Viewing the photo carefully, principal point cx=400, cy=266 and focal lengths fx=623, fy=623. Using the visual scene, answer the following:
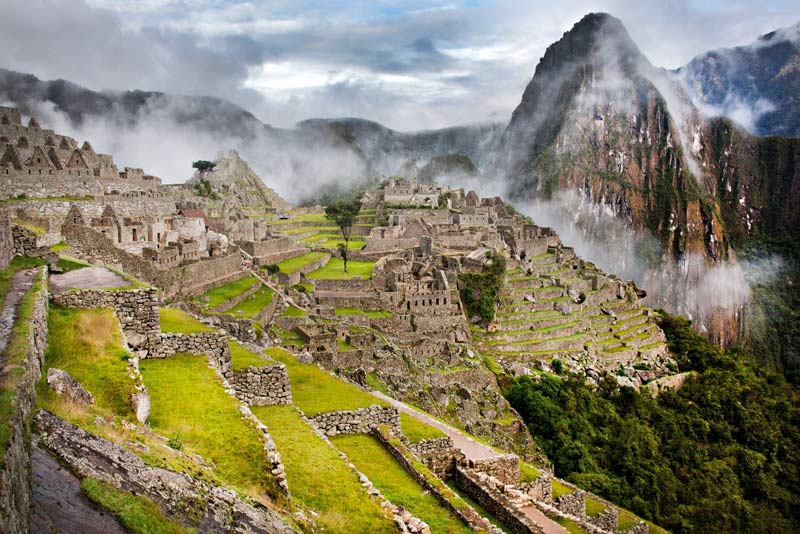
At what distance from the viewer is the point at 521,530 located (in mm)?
11055

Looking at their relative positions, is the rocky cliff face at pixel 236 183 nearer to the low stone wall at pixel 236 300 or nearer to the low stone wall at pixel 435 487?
the low stone wall at pixel 236 300

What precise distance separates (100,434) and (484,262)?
4101 cm

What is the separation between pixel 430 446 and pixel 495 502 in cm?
167

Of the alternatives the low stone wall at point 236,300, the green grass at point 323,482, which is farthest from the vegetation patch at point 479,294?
the green grass at point 323,482

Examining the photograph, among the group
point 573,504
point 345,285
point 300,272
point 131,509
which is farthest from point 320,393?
point 300,272

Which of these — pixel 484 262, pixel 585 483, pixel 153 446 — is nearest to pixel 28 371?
pixel 153 446

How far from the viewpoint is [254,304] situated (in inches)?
1187

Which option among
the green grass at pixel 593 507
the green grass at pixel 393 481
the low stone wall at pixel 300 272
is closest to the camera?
the green grass at pixel 393 481

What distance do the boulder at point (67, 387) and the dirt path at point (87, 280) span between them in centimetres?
364

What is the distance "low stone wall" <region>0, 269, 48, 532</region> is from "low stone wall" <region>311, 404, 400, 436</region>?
17.4 feet

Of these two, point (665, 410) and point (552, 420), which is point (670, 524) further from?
point (665, 410)

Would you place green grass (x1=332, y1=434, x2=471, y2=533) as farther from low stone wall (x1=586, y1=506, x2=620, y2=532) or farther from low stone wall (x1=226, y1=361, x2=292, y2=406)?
low stone wall (x1=586, y1=506, x2=620, y2=532)

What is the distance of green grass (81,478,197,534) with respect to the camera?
16.7 ft

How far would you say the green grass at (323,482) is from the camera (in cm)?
796
